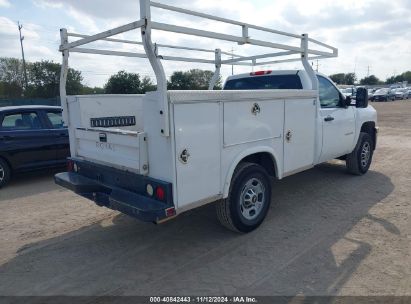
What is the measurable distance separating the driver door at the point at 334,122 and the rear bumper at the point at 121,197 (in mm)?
3156

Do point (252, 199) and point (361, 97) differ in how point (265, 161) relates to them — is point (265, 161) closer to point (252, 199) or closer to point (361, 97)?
point (252, 199)

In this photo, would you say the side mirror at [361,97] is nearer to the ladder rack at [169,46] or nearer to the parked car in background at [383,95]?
the ladder rack at [169,46]

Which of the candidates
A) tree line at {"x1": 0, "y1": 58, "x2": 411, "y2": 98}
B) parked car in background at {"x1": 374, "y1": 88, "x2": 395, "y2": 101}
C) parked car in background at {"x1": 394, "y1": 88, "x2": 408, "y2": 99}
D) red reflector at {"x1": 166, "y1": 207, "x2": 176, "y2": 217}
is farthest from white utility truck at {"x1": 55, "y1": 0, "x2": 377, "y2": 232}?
parked car in background at {"x1": 394, "y1": 88, "x2": 408, "y2": 99}

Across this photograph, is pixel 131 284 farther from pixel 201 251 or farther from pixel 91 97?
pixel 91 97

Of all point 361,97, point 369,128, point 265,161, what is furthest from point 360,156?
point 265,161

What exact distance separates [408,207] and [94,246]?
449 centimetres

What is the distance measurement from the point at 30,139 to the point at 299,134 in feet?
17.9

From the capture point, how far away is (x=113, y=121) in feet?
17.0

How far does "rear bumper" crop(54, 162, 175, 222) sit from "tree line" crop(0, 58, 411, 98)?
15.0m

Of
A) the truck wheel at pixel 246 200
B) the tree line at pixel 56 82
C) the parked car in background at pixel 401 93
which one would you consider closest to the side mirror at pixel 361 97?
the truck wheel at pixel 246 200

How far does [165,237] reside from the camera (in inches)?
175

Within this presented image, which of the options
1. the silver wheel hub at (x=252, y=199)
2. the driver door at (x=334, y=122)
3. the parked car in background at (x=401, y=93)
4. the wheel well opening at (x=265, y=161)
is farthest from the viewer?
the parked car in background at (x=401, y=93)

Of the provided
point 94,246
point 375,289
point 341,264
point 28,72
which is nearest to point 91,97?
point 94,246

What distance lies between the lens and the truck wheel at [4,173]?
22.8 feet
